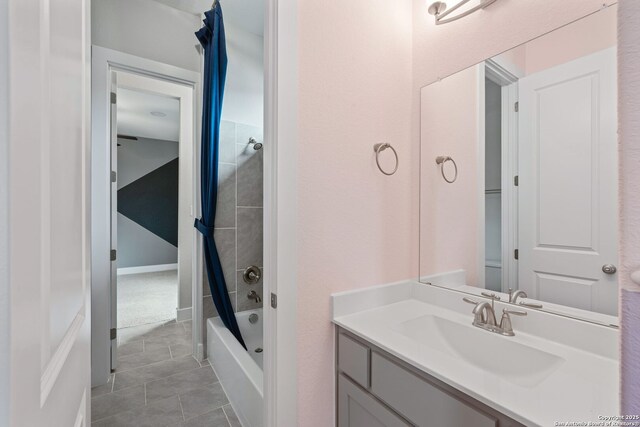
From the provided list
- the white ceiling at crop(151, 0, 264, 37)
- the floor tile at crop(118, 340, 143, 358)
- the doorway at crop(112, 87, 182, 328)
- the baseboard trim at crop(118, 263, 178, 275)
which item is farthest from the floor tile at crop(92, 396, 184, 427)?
the baseboard trim at crop(118, 263, 178, 275)

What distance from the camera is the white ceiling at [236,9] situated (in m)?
2.16

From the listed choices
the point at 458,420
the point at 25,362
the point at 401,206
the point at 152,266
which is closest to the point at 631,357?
the point at 458,420

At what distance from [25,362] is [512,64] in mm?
1590

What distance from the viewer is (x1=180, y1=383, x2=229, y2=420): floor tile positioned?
1.71 metres

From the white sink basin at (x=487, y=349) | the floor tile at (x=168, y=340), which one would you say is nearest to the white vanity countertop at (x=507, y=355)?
the white sink basin at (x=487, y=349)

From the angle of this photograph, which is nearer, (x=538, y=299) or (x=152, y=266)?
(x=538, y=299)

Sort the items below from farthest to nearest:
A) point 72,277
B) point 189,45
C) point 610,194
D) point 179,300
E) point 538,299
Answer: point 179,300 → point 189,45 → point 538,299 → point 610,194 → point 72,277

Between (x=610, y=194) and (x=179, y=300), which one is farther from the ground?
(x=610, y=194)

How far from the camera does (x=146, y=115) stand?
4375mm

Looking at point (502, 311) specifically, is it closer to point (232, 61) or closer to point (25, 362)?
point (25, 362)

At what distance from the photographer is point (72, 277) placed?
1.99ft

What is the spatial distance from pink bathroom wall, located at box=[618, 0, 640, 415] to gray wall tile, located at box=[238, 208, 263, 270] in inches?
86.9

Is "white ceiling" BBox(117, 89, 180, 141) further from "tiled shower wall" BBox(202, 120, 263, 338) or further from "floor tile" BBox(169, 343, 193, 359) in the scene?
"floor tile" BBox(169, 343, 193, 359)

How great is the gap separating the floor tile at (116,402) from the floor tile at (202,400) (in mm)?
265
